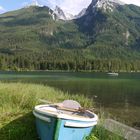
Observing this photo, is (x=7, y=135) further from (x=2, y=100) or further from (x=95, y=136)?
(x=2, y=100)

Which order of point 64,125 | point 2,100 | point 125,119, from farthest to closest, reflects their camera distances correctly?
1. point 125,119
2. point 2,100
3. point 64,125

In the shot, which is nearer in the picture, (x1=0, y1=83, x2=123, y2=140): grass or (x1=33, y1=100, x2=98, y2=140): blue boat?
(x1=33, y1=100, x2=98, y2=140): blue boat

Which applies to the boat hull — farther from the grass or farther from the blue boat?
the grass

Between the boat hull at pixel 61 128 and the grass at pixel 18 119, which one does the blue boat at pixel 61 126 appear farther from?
the grass at pixel 18 119

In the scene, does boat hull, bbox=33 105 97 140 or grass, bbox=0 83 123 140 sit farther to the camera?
grass, bbox=0 83 123 140

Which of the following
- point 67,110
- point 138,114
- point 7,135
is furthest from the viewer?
point 138,114

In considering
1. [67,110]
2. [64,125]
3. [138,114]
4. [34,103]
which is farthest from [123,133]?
[138,114]

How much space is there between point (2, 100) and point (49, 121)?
851 cm

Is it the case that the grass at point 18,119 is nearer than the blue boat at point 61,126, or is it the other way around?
the blue boat at point 61,126

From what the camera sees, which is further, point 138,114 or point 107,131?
point 138,114

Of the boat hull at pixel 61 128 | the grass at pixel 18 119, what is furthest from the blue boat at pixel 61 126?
the grass at pixel 18 119

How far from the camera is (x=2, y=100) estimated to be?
21.4 m

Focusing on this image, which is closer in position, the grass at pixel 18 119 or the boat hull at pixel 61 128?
the boat hull at pixel 61 128

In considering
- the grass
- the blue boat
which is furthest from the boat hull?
the grass
